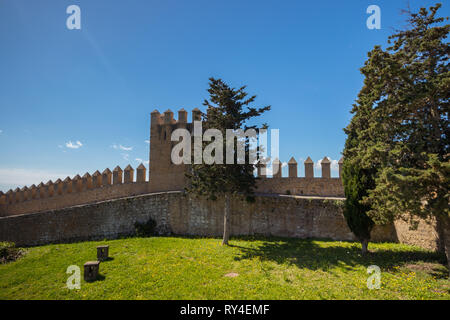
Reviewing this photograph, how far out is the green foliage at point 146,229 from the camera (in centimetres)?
1546

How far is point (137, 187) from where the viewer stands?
18.0 meters

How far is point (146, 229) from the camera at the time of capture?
614 inches

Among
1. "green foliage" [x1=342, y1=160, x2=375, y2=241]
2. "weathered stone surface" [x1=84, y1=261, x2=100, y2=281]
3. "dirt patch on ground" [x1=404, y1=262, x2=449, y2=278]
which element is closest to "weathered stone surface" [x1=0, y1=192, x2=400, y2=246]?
"green foliage" [x1=342, y1=160, x2=375, y2=241]

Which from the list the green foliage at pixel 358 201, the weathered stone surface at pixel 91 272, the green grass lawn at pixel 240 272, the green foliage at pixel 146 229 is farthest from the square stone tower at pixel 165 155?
the green foliage at pixel 358 201

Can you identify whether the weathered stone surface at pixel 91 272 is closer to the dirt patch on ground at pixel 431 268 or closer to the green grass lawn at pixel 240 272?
the green grass lawn at pixel 240 272

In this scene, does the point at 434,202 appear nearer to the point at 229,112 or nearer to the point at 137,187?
the point at 229,112

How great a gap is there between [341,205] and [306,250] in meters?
3.81

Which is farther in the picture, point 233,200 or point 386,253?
point 233,200

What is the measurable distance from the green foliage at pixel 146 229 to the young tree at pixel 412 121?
43.3 ft

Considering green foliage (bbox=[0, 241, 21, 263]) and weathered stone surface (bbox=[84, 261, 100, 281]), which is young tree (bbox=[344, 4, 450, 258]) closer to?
weathered stone surface (bbox=[84, 261, 100, 281])

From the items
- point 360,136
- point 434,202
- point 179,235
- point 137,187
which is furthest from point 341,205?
point 137,187

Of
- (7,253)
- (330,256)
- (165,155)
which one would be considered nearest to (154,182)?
(165,155)

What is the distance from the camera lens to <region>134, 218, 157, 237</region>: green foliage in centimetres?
1546

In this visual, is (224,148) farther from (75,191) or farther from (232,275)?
(75,191)
